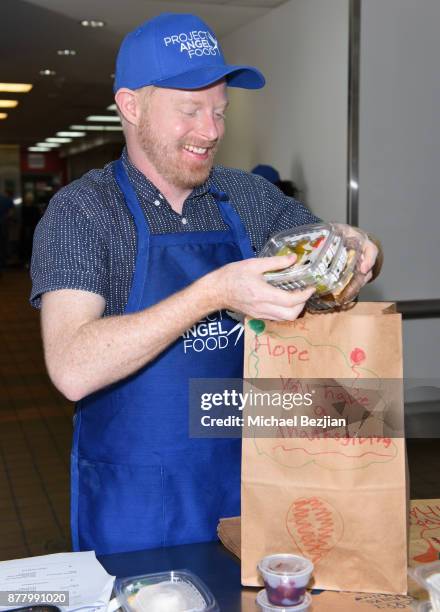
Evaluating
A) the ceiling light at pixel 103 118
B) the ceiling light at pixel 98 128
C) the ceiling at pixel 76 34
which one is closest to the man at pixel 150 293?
the ceiling at pixel 76 34

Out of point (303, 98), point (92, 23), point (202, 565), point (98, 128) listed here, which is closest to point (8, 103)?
point (98, 128)

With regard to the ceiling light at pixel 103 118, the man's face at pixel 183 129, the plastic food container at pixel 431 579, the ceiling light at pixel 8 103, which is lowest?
the plastic food container at pixel 431 579

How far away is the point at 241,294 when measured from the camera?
127 centimetres

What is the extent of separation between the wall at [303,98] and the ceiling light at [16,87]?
13.3 ft

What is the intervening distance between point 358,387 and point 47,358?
56 centimetres

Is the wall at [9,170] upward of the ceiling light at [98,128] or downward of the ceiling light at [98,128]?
downward

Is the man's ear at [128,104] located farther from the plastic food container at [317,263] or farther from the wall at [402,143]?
the wall at [402,143]

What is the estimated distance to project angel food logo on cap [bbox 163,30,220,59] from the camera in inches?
60.9

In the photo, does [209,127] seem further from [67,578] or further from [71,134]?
[71,134]

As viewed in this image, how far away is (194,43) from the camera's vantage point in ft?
5.14

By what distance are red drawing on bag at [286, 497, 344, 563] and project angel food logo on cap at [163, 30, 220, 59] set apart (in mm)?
866

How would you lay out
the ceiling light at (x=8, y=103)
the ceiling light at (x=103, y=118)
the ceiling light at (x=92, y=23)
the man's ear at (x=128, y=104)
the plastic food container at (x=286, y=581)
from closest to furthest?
the plastic food container at (x=286, y=581) → the man's ear at (x=128, y=104) → the ceiling light at (x=92, y=23) → the ceiling light at (x=8, y=103) → the ceiling light at (x=103, y=118)

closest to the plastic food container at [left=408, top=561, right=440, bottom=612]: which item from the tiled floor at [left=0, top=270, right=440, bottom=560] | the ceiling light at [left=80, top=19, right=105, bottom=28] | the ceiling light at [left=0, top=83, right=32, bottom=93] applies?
the tiled floor at [left=0, top=270, right=440, bottom=560]

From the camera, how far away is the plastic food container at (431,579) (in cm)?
112
